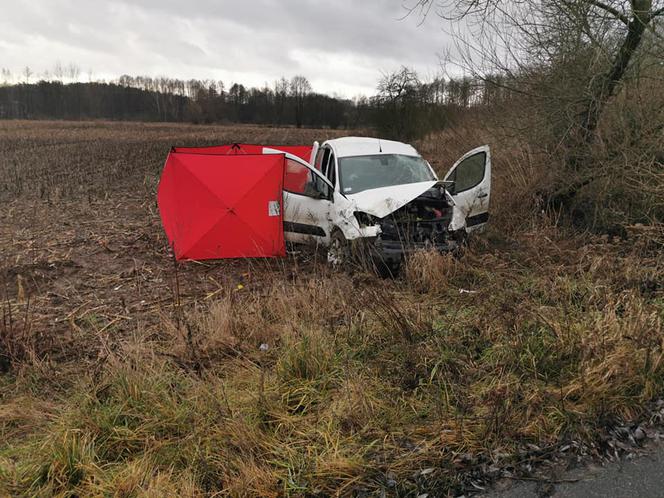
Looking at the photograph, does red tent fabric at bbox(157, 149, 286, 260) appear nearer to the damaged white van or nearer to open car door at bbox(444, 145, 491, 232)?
the damaged white van

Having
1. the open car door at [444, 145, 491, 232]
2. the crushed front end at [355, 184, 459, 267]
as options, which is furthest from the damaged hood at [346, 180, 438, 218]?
the open car door at [444, 145, 491, 232]

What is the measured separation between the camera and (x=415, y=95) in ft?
75.5

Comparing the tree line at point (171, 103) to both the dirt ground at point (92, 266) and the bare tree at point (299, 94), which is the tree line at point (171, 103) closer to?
the bare tree at point (299, 94)

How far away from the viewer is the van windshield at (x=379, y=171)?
6.54 metres

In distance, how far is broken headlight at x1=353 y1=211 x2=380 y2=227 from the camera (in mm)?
5777

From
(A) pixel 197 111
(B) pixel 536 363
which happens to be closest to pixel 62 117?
(A) pixel 197 111

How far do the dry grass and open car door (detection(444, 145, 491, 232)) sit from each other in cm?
146

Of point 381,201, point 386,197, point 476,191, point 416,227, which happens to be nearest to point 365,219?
point 381,201

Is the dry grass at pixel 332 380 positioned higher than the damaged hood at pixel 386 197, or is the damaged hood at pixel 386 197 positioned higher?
the damaged hood at pixel 386 197

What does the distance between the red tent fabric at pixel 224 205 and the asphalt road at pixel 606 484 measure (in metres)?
4.81

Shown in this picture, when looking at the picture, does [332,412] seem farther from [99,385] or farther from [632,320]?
[632,320]

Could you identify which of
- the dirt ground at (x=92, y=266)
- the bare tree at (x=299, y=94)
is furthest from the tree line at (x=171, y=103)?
the dirt ground at (x=92, y=266)

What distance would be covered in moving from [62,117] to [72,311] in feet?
349

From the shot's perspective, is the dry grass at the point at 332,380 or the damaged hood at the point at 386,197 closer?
the dry grass at the point at 332,380
